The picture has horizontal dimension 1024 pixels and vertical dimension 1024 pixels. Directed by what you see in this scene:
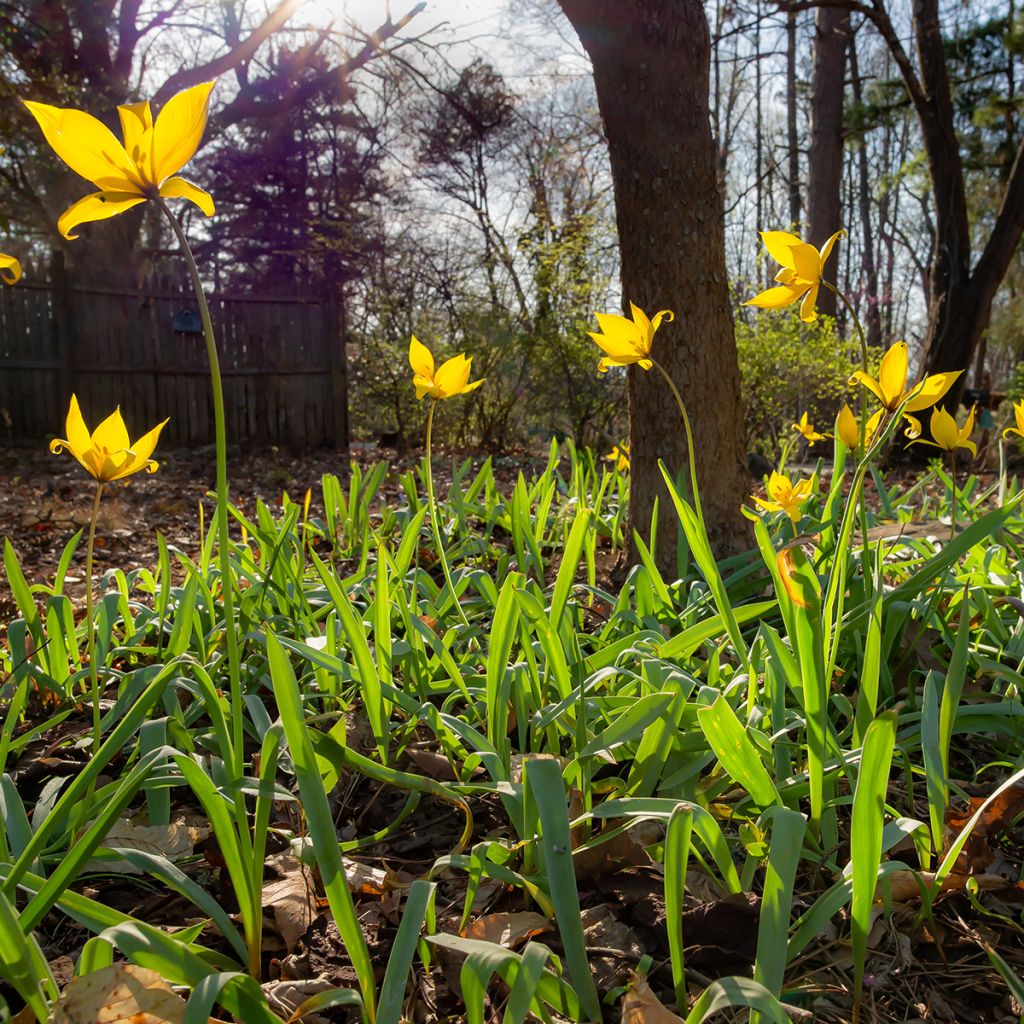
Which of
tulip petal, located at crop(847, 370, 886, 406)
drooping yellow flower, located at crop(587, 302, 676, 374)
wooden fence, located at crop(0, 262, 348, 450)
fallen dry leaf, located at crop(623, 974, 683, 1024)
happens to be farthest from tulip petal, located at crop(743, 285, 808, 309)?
wooden fence, located at crop(0, 262, 348, 450)

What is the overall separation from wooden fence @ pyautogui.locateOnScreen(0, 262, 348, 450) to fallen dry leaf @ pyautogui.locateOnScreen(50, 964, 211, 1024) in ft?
26.6

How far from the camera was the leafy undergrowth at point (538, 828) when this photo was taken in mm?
785

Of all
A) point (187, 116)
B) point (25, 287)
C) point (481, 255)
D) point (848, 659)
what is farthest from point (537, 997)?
point (481, 255)

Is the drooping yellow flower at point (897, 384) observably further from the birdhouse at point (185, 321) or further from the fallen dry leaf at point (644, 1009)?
the birdhouse at point (185, 321)

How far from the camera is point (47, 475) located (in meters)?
Result: 6.31

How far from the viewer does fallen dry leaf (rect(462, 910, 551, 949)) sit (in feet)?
3.08

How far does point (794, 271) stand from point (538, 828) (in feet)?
2.70

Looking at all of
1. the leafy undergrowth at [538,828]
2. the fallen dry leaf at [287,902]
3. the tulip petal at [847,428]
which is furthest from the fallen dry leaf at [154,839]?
the tulip petal at [847,428]

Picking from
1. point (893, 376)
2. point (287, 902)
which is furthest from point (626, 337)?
point (287, 902)

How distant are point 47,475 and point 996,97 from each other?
10.5 meters

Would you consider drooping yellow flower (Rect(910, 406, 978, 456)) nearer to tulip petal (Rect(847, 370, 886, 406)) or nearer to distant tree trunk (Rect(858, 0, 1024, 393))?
tulip petal (Rect(847, 370, 886, 406))

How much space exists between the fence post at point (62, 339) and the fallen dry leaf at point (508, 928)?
839 centimetres

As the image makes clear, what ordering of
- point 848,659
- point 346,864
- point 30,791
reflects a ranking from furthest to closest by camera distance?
point 848,659, point 30,791, point 346,864

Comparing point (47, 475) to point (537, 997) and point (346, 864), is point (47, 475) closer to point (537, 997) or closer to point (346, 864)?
point (346, 864)
